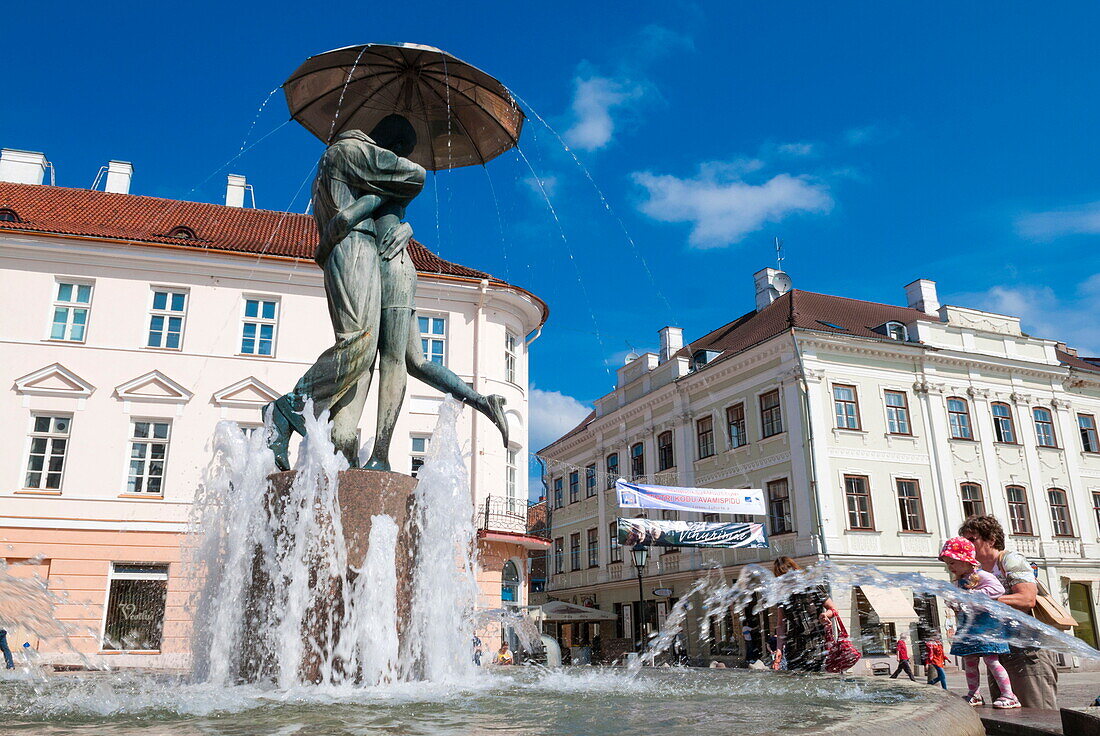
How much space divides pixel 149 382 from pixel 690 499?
14653 mm

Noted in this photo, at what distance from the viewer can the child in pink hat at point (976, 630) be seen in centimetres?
394

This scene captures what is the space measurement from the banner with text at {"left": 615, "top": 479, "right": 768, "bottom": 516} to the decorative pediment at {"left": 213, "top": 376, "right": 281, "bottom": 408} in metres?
9.54

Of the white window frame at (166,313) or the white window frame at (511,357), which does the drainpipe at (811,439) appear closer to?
the white window frame at (511,357)

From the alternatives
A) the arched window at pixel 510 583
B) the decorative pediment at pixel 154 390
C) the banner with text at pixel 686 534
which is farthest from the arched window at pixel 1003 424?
the decorative pediment at pixel 154 390

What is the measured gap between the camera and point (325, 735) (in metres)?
2.78

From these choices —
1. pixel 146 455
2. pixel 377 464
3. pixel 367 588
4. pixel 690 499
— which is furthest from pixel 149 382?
pixel 367 588

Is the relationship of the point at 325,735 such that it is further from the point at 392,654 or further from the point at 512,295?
the point at 512,295

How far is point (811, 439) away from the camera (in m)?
26.8

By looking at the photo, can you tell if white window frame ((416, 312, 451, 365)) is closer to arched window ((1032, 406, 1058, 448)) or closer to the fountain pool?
the fountain pool

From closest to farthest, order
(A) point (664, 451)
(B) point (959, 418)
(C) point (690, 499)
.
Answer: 1. (C) point (690, 499)
2. (B) point (959, 418)
3. (A) point (664, 451)

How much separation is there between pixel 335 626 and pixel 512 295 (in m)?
19.6

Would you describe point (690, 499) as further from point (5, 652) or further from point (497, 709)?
point (497, 709)

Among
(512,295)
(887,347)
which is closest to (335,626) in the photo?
(512,295)

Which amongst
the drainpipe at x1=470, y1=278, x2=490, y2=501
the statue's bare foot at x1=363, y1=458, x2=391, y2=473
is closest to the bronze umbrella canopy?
the statue's bare foot at x1=363, y1=458, x2=391, y2=473
